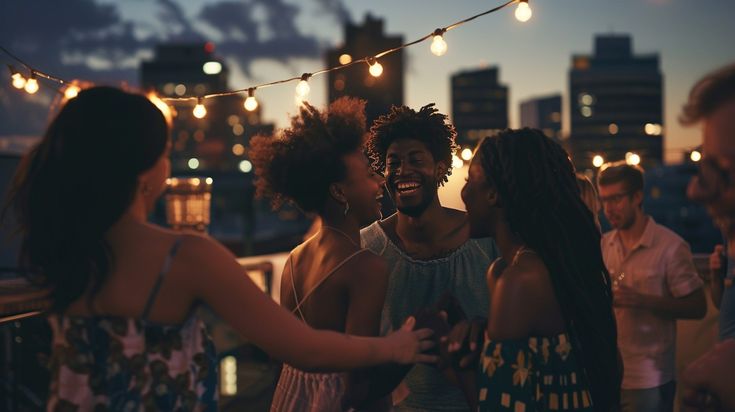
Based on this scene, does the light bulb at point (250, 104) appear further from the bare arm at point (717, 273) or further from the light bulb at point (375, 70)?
the bare arm at point (717, 273)

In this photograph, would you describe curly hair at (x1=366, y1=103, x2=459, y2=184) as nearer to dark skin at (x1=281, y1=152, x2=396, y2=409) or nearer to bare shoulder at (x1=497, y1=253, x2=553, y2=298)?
dark skin at (x1=281, y1=152, x2=396, y2=409)

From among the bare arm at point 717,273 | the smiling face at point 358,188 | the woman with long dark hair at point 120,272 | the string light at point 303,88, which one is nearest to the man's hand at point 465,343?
the woman with long dark hair at point 120,272

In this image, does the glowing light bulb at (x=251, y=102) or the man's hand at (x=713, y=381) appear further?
the glowing light bulb at (x=251, y=102)

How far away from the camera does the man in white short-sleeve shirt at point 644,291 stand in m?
4.48

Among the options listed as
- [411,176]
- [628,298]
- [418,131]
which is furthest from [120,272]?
[628,298]

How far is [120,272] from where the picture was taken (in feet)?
7.11

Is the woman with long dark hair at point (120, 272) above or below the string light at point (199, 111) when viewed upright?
below

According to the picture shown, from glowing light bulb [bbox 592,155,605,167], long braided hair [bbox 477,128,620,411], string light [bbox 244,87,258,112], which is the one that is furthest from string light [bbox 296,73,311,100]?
glowing light bulb [bbox 592,155,605,167]

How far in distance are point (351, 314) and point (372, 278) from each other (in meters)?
→ 0.16

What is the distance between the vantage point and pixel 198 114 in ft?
20.7

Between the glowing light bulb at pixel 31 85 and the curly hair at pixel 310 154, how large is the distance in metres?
3.84

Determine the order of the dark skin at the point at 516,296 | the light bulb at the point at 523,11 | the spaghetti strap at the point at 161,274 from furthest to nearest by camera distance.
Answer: the light bulb at the point at 523,11 → the dark skin at the point at 516,296 → the spaghetti strap at the point at 161,274

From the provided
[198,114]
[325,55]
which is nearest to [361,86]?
[325,55]

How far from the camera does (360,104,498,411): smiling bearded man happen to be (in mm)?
3627
